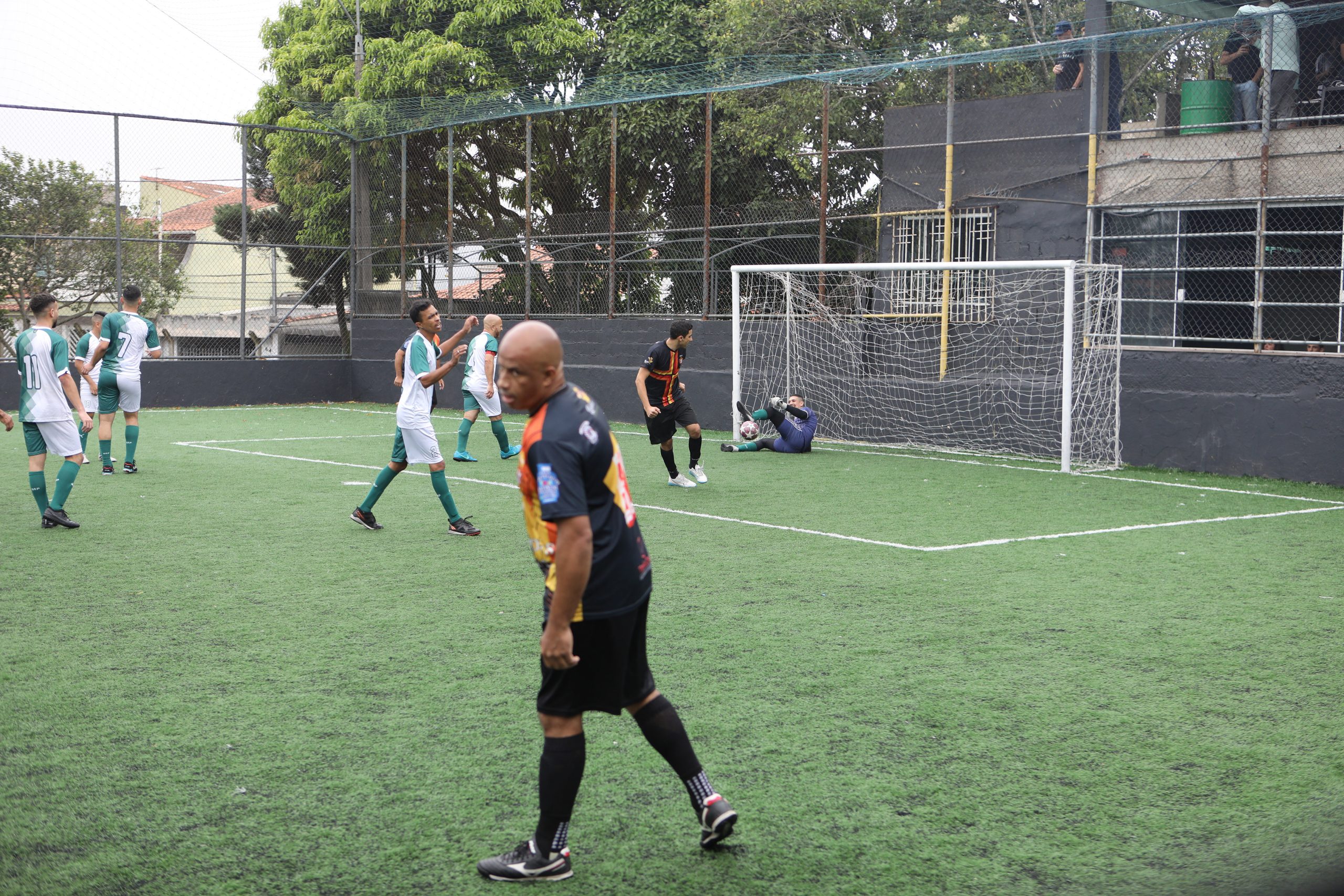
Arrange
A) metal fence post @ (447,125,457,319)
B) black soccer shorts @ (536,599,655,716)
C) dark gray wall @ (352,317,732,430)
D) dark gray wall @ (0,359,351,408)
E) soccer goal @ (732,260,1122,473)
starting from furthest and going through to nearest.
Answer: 1. metal fence post @ (447,125,457,319)
2. dark gray wall @ (0,359,351,408)
3. dark gray wall @ (352,317,732,430)
4. soccer goal @ (732,260,1122,473)
5. black soccer shorts @ (536,599,655,716)

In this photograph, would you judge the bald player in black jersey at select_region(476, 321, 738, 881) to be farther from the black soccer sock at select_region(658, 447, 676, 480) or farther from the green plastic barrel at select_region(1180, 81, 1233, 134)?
the green plastic barrel at select_region(1180, 81, 1233, 134)

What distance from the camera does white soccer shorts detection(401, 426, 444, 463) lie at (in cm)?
925

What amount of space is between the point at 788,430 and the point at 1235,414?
5.13 m

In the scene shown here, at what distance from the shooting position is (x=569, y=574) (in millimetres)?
3316

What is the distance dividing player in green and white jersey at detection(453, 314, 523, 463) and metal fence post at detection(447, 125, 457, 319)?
830 cm

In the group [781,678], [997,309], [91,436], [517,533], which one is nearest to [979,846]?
[781,678]

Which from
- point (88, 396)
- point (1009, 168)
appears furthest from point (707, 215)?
point (88, 396)

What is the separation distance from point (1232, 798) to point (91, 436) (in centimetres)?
1620

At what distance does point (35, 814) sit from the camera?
395 centimetres

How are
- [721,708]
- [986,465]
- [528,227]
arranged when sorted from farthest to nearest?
1. [528,227]
2. [986,465]
3. [721,708]

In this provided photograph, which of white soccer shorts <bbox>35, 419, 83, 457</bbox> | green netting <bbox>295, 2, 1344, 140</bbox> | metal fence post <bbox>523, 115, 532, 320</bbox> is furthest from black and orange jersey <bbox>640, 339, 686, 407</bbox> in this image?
metal fence post <bbox>523, 115, 532, 320</bbox>

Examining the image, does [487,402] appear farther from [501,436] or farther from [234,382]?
[234,382]

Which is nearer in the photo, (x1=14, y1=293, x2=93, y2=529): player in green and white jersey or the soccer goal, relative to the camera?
(x1=14, y1=293, x2=93, y2=529): player in green and white jersey

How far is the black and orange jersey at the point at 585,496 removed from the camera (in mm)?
3344
